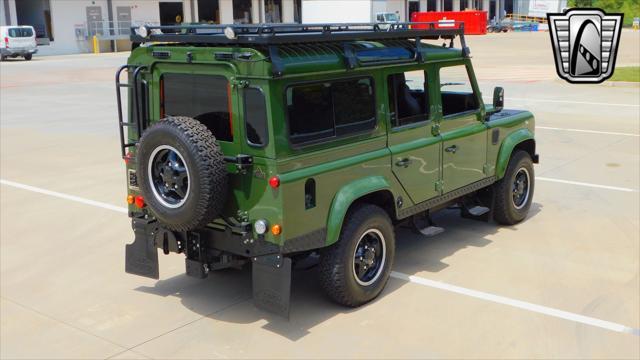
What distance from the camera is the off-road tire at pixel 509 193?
7797 mm

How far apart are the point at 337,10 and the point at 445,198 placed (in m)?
61.0

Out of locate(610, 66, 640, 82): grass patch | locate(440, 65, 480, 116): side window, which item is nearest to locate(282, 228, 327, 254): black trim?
locate(440, 65, 480, 116): side window

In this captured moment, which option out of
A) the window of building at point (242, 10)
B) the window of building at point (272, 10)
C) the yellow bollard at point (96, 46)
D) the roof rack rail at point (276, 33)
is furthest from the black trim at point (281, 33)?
the window of building at point (272, 10)

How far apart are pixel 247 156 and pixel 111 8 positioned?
5123cm

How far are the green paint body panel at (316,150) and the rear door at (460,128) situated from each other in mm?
26

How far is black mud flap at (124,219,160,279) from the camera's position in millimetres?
5816

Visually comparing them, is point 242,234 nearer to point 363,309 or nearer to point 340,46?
point 363,309

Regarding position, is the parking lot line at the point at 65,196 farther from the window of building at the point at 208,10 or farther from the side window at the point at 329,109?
the window of building at the point at 208,10

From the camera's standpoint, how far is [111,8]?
52406 millimetres

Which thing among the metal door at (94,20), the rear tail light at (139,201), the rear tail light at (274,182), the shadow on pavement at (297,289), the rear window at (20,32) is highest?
the metal door at (94,20)

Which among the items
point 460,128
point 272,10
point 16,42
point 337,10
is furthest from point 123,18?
point 460,128

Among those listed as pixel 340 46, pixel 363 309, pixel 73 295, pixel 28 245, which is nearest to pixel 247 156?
pixel 340 46

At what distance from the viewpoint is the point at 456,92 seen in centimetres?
715

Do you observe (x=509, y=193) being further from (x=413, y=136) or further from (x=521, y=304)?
(x=521, y=304)
